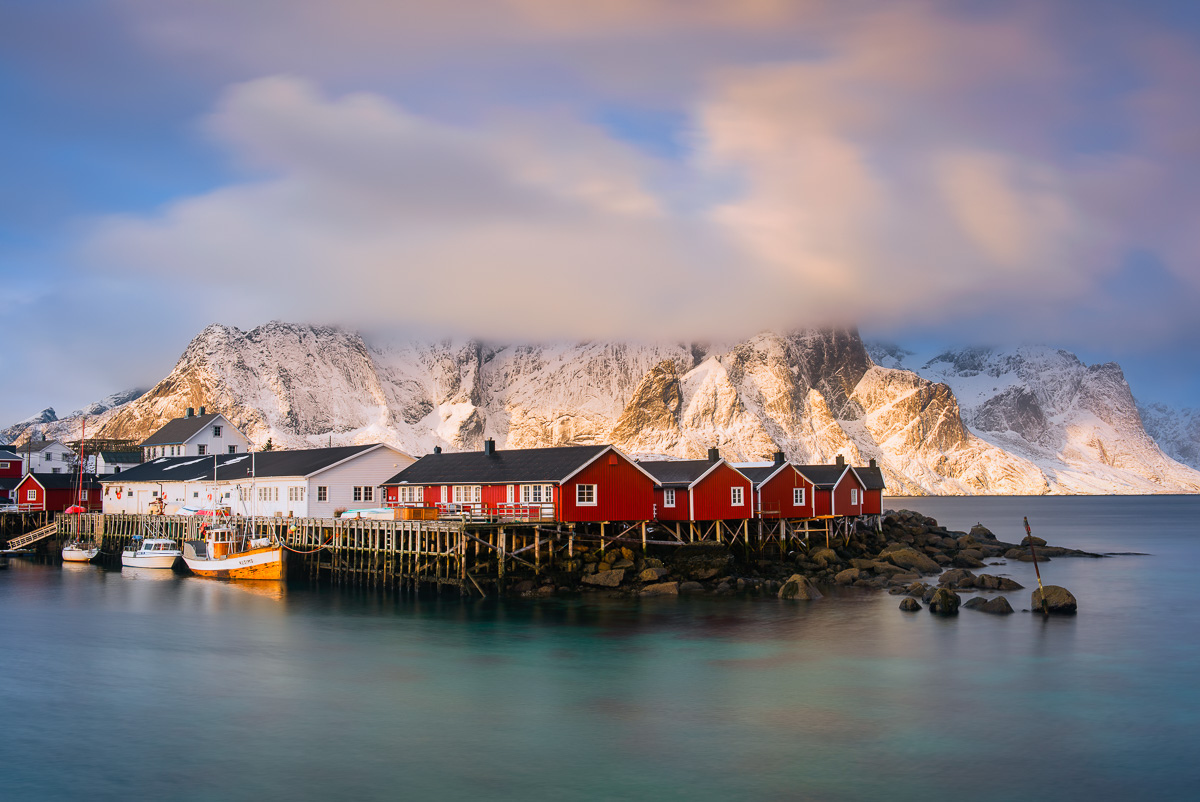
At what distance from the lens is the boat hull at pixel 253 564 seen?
2169 inches

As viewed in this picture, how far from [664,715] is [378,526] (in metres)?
29.1

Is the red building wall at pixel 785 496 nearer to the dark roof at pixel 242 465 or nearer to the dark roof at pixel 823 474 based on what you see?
the dark roof at pixel 823 474

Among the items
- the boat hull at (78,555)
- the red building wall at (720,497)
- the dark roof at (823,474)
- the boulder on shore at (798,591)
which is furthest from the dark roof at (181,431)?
the boulder on shore at (798,591)

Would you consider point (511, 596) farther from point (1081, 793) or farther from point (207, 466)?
point (207, 466)

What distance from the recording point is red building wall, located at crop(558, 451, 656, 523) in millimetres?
48531

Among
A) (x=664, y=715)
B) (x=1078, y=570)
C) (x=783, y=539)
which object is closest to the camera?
(x=664, y=715)

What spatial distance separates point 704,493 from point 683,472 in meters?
2.40

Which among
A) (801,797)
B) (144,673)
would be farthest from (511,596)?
(801,797)

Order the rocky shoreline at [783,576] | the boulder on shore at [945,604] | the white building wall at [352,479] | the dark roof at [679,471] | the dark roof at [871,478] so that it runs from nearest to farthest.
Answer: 1. the boulder on shore at [945,604]
2. the rocky shoreline at [783,576]
3. the dark roof at [679,471]
4. the white building wall at [352,479]
5. the dark roof at [871,478]

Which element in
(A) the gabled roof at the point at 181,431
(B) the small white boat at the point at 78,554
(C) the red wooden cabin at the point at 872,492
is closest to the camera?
(B) the small white boat at the point at 78,554

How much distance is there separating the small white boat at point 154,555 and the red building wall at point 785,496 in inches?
1423

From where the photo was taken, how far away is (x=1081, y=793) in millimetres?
20344

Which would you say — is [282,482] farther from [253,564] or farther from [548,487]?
[548,487]

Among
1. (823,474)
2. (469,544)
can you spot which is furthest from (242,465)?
(823,474)
